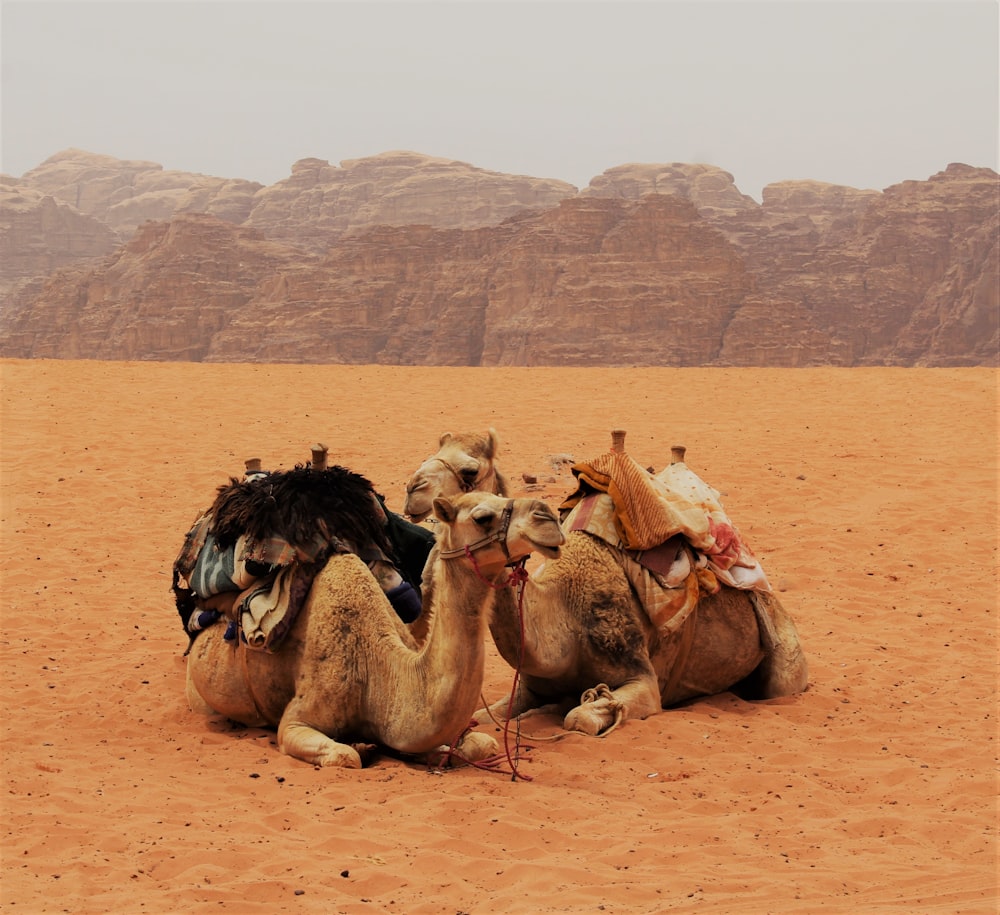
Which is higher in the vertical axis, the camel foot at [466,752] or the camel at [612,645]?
the camel at [612,645]

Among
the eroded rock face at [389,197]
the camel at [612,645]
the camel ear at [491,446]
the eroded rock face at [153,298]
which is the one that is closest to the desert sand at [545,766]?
the camel at [612,645]

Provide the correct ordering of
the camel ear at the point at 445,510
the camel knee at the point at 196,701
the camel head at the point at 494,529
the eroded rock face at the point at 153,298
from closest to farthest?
the camel head at the point at 494,529 < the camel ear at the point at 445,510 < the camel knee at the point at 196,701 < the eroded rock face at the point at 153,298

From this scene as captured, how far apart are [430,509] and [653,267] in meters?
125

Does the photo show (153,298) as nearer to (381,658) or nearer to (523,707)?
(523,707)

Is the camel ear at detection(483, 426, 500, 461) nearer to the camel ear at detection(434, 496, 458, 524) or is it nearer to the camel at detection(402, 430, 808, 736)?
the camel at detection(402, 430, 808, 736)

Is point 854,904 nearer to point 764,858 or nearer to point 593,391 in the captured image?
point 764,858

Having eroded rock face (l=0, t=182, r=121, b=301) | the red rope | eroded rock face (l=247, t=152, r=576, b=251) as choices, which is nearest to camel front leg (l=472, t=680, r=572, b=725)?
the red rope

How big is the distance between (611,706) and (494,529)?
1.91 m

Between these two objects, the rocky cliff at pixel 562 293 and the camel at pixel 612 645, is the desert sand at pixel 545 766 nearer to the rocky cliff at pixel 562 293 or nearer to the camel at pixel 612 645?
the camel at pixel 612 645

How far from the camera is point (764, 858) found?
489cm

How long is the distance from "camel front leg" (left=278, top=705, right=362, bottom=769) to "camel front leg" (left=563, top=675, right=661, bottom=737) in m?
1.23

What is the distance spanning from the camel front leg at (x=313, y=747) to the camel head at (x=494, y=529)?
119 cm

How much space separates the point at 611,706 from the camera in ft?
21.6

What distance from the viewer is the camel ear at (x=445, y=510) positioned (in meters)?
5.15
